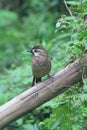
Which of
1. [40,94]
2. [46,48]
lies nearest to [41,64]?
[40,94]

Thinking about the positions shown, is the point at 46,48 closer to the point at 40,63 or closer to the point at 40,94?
the point at 40,63

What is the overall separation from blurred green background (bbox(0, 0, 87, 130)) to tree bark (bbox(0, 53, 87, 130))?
0.24 feet

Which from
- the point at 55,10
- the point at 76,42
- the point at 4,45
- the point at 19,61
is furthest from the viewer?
the point at 55,10

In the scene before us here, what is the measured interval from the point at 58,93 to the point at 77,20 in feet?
2.06

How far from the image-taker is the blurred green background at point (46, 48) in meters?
4.42

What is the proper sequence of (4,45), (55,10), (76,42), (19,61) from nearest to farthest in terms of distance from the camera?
(76,42) < (19,61) < (4,45) < (55,10)

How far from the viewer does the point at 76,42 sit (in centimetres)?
448

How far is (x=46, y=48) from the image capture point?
7.81 metres

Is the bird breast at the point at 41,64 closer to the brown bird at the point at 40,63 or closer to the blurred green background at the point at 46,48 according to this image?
the brown bird at the point at 40,63

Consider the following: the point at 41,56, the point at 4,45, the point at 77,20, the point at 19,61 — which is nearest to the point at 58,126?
the point at 41,56

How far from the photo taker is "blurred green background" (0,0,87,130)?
14.5 ft

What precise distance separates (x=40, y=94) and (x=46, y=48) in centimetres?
332

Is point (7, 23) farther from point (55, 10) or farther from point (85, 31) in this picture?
point (85, 31)

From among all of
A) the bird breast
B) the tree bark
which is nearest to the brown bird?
the bird breast
